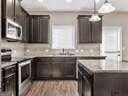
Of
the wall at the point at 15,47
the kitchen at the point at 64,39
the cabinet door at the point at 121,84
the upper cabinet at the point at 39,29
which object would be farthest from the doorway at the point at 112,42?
the cabinet door at the point at 121,84

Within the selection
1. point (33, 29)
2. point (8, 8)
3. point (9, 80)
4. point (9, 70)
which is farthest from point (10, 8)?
point (33, 29)

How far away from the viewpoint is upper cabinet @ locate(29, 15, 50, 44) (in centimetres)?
879

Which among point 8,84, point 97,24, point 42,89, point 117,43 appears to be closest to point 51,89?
point 42,89

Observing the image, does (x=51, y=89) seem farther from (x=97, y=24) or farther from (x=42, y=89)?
(x=97, y=24)

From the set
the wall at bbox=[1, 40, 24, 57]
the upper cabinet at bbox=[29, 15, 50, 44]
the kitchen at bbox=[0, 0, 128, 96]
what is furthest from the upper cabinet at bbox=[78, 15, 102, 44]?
the wall at bbox=[1, 40, 24, 57]

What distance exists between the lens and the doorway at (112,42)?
9.57 m

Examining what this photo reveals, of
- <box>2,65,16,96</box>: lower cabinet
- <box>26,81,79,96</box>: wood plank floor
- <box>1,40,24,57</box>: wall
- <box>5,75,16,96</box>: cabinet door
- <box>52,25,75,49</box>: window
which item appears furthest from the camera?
<box>52,25,75,49</box>: window

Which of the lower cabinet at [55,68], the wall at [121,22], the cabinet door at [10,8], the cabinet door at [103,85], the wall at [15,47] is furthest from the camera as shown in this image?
the wall at [121,22]

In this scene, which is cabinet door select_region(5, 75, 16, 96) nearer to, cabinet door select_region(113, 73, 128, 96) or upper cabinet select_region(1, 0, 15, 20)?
upper cabinet select_region(1, 0, 15, 20)

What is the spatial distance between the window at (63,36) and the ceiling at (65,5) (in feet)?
2.72

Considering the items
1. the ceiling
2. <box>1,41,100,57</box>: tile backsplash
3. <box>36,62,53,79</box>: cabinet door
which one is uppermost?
the ceiling

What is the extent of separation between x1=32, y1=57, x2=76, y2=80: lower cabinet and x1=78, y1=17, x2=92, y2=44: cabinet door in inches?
39.6

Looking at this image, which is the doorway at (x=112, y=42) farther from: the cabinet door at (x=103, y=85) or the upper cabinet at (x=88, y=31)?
the cabinet door at (x=103, y=85)

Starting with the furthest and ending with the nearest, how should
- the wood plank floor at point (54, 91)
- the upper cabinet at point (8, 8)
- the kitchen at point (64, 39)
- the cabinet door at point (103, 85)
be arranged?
the kitchen at point (64, 39) → the wood plank floor at point (54, 91) → the upper cabinet at point (8, 8) → the cabinet door at point (103, 85)
